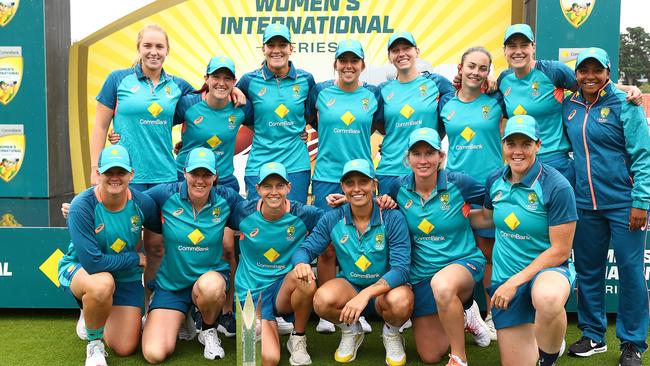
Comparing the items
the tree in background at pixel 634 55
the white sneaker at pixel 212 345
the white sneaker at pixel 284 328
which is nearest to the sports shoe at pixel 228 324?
the white sneaker at pixel 212 345

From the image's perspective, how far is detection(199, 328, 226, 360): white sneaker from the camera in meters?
3.86

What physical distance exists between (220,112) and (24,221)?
1742 mm

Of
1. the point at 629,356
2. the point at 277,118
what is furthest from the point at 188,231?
the point at 629,356

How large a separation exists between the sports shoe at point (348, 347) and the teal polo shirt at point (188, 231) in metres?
0.87

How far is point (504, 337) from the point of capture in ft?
11.0

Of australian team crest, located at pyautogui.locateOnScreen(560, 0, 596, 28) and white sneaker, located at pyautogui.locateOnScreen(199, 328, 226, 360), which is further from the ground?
australian team crest, located at pyautogui.locateOnScreen(560, 0, 596, 28)

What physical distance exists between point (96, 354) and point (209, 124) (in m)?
1.55

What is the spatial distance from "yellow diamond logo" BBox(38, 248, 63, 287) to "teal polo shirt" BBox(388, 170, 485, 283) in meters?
2.50

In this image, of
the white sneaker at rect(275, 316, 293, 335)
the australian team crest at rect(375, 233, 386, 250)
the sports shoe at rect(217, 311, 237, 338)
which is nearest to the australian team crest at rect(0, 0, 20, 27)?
the sports shoe at rect(217, 311, 237, 338)

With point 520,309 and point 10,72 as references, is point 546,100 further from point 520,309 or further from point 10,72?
point 10,72

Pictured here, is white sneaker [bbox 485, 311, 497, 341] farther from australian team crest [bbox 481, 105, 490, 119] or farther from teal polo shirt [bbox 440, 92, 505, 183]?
australian team crest [bbox 481, 105, 490, 119]

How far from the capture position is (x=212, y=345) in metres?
3.90

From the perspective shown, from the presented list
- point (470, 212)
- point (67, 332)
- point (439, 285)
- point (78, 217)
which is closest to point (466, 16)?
point (470, 212)

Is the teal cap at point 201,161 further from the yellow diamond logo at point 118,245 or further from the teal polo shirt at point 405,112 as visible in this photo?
the teal polo shirt at point 405,112
